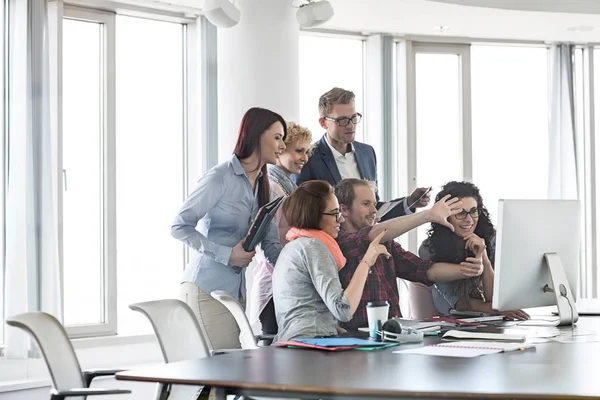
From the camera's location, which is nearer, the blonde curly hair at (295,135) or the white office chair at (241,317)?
the white office chair at (241,317)

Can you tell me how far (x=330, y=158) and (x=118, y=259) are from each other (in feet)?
6.40

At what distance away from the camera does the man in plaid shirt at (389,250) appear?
4289mm

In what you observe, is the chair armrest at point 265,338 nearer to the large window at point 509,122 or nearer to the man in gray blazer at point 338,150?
the man in gray blazer at point 338,150

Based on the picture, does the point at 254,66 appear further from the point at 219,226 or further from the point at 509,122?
the point at 509,122

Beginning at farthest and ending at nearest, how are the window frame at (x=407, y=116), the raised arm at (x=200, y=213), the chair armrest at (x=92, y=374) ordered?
the window frame at (x=407, y=116) < the raised arm at (x=200, y=213) < the chair armrest at (x=92, y=374)

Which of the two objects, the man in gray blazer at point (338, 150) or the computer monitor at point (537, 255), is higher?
the man in gray blazer at point (338, 150)

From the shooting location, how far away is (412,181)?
24.8 ft

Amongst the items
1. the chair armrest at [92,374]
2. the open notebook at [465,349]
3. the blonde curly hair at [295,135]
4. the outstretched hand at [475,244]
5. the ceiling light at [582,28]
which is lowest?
the chair armrest at [92,374]

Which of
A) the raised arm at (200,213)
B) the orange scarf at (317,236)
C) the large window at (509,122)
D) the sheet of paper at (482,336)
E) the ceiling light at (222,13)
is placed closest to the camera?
the sheet of paper at (482,336)

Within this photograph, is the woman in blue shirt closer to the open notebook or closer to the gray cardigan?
the gray cardigan

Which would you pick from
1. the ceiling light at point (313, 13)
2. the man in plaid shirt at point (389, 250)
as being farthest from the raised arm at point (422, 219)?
the ceiling light at point (313, 13)

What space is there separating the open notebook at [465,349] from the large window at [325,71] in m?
4.19

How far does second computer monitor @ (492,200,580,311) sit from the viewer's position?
142 inches

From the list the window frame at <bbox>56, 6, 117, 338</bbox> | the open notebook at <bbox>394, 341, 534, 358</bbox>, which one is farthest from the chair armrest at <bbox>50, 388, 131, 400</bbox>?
the window frame at <bbox>56, 6, 117, 338</bbox>
